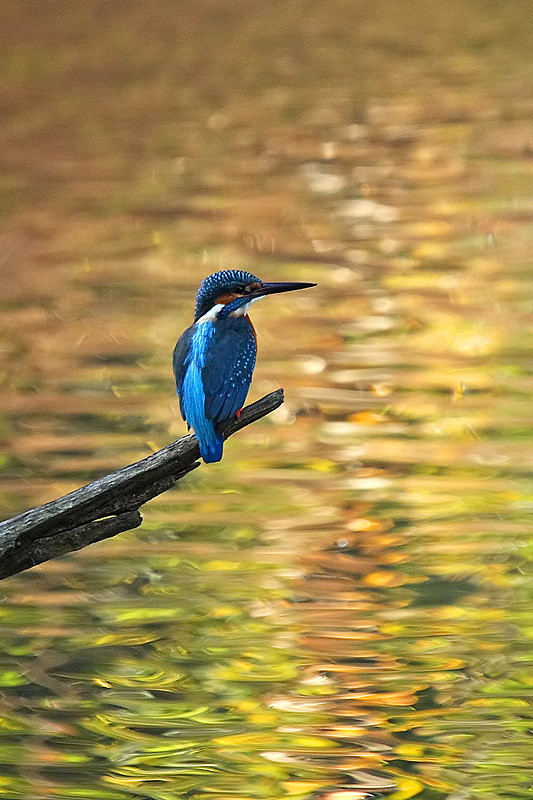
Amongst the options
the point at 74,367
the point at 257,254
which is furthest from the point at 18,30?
the point at 74,367

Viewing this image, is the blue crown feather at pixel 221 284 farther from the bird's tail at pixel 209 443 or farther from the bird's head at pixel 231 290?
the bird's tail at pixel 209 443

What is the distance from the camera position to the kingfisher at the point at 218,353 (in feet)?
11.3

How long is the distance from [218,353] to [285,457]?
9.29 ft

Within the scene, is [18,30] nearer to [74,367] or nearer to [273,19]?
[273,19]

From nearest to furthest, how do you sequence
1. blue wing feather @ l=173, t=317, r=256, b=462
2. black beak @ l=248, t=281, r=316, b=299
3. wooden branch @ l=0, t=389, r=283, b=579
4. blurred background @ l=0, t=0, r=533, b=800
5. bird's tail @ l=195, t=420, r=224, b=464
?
wooden branch @ l=0, t=389, r=283, b=579
bird's tail @ l=195, t=420, r=224, b=464
blue wing feather @ l=173, t=317, r=256, b=462
black beak @ l=248, t=281, r=316, b=299
blurred background @ l=0, t=0, r=533, b=800

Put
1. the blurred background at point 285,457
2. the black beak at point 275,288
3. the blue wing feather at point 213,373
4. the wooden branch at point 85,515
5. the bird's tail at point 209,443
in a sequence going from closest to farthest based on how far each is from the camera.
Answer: the wooden branch at point 85,515, the bird's tail at point 209,443, the blue wing feather at point 213,373, the black beak at point 275,288, the blurred background at point 285,457

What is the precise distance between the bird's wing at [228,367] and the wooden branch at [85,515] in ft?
0.80

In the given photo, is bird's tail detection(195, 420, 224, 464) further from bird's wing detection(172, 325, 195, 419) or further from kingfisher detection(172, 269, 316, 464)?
bird's wing detection(172, 325, 195, 419)

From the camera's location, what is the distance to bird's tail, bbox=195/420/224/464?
3.29 metres

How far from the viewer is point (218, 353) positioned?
360cm

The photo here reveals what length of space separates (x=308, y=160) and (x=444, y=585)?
26.4 feet

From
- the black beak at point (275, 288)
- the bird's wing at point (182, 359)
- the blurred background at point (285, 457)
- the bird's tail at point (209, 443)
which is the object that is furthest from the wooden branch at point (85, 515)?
the blurred background at point (285, 457)

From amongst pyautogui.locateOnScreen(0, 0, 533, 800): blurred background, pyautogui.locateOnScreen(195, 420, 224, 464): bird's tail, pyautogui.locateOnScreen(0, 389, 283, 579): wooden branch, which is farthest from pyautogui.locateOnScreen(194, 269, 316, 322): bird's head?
pyautogui.locateOnScreen(0, 0, 533, 800): blurred background

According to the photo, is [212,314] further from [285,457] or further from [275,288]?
[285,457]
